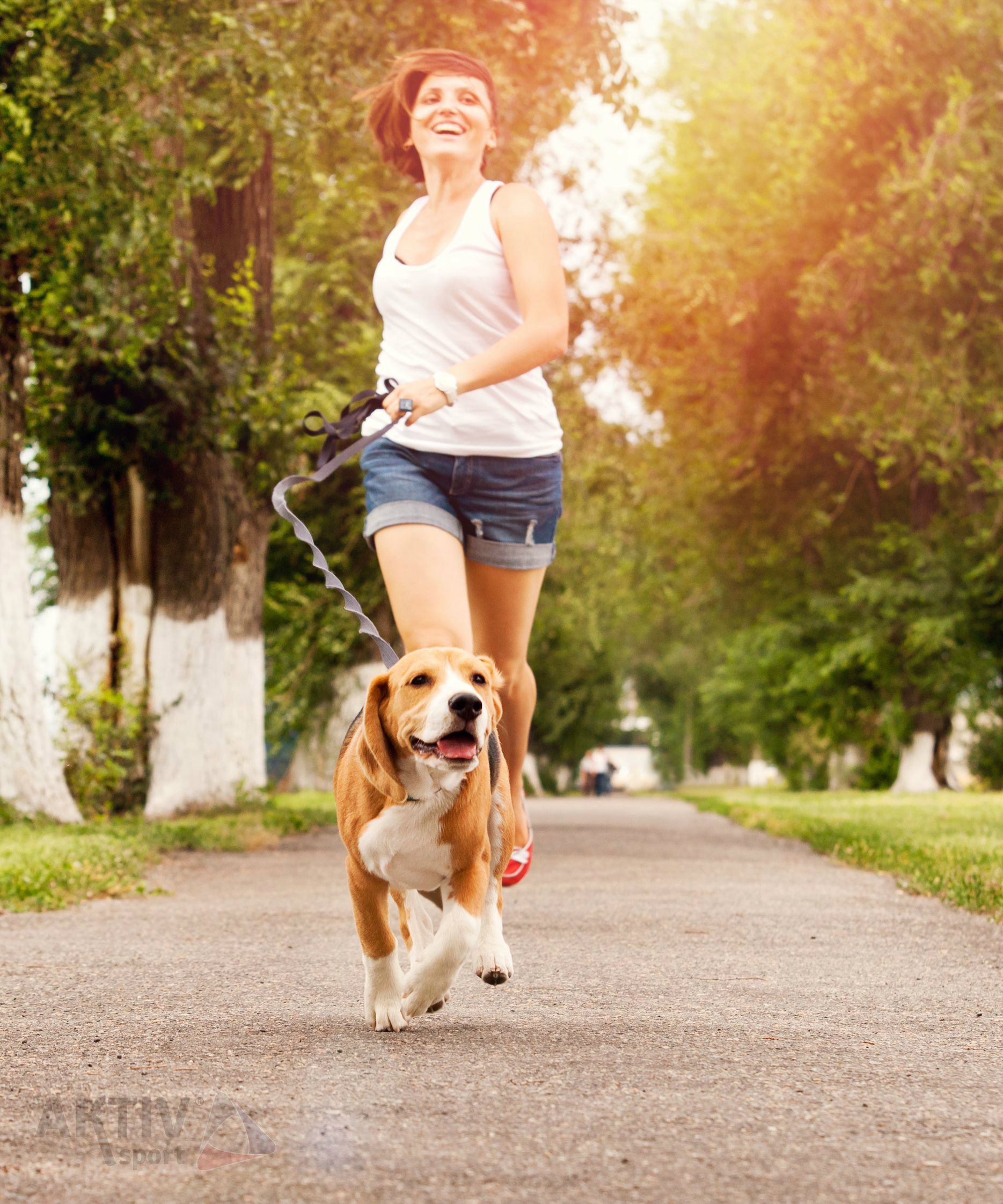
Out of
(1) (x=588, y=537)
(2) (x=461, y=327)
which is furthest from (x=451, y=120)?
(1) (x=588, y=537)

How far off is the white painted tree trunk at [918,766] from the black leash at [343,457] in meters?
21.7

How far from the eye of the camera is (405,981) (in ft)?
12.6

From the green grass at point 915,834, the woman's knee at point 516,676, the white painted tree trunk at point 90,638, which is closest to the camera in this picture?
the woman's knee at point 516,676

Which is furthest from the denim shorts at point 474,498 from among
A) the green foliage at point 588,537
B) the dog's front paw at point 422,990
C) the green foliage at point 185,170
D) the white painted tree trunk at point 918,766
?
the white painted tree trunk at point 918,766

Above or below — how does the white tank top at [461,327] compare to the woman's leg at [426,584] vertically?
above

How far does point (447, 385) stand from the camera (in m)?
4.46

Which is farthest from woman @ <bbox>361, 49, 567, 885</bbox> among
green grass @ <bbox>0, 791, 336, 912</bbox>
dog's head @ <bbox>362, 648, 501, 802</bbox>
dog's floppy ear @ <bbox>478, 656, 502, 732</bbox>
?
green grass @ <bbox>0, 791, 336, 912</bbox>

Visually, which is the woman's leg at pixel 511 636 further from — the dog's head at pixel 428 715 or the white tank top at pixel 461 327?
the dog's head at pixel 428 715

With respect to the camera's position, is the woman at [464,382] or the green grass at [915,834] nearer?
the woman at [464,382]

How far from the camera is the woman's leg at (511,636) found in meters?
5.10

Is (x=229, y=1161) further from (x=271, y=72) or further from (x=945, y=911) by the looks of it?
(x=271, y=72)

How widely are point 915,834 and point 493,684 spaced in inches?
314

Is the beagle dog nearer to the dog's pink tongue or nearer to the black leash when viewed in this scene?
the dog's pink tongue

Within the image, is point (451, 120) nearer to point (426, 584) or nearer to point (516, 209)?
point (516, 209)
